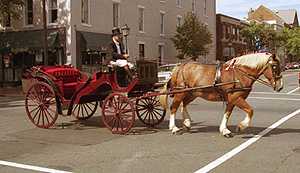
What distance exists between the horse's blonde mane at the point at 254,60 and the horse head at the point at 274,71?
0.10m

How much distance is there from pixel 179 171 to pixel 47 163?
92.0 inches

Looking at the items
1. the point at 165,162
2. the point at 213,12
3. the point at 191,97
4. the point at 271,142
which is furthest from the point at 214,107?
the point at 213,12

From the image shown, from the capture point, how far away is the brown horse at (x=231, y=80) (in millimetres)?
10578

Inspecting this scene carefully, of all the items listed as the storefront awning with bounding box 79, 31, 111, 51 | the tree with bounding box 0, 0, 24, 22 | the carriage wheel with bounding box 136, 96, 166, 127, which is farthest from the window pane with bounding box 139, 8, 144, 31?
the carriage wheel with bounding box 136, 96, 166, 127

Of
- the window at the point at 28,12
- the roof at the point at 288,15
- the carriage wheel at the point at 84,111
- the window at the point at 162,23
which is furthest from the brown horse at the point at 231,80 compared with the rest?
the roof at the point at 288,15

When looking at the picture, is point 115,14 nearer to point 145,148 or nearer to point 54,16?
point 54,16

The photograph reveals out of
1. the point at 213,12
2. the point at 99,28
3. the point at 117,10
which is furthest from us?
the point at 213,12

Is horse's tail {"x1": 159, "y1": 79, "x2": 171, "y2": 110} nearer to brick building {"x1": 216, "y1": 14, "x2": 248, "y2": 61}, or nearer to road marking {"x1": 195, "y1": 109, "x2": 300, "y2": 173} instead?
road marking {"x1": 195, "y1": 109, "x2": 300, "y2": 173}

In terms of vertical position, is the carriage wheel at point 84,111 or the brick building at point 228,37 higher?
the brick building at point 228,37

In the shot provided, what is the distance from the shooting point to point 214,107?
58.2ft

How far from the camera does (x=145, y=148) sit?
31.9 feet

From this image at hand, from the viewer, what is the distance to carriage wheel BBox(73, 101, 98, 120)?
45.7ft

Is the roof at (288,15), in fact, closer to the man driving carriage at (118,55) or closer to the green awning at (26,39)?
the green awning at (26,39)

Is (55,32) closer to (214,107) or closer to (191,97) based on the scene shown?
(214,107)
